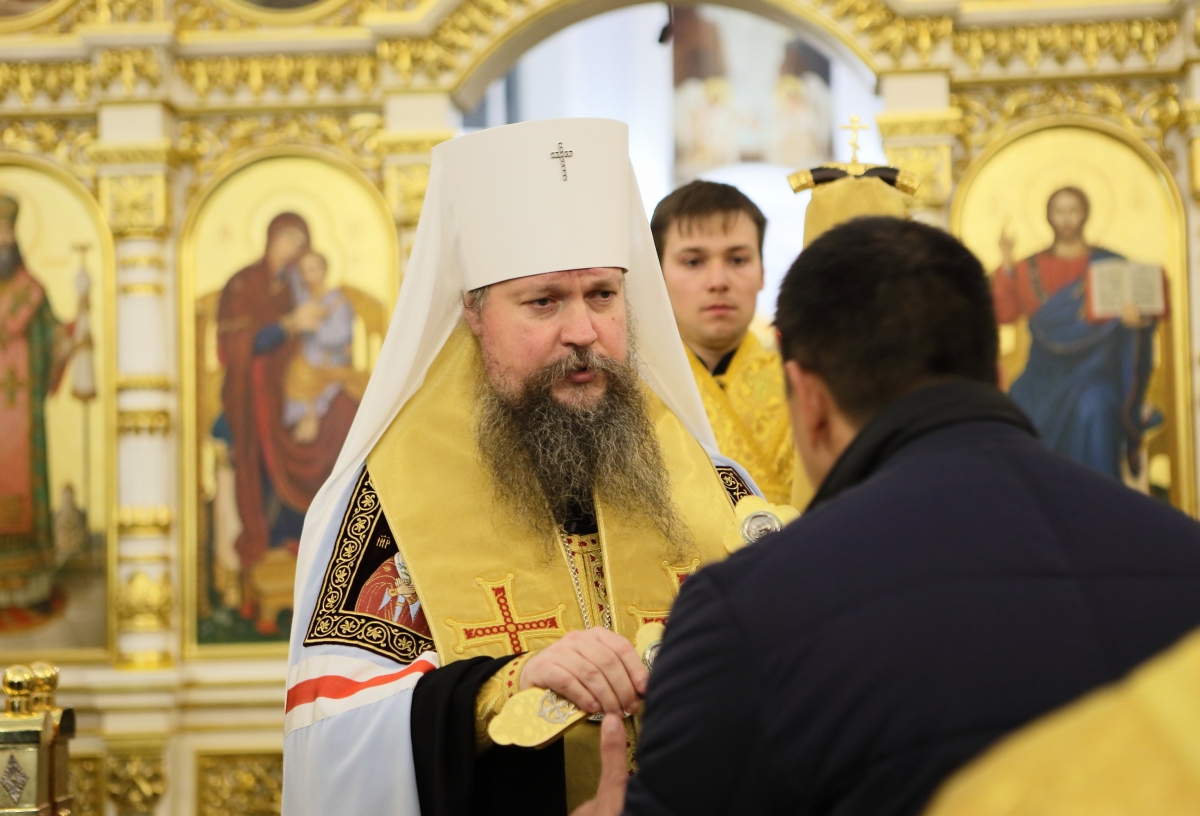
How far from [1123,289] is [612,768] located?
16.4 feet

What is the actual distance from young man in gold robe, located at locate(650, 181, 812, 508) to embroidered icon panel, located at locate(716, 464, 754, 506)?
3.21ft

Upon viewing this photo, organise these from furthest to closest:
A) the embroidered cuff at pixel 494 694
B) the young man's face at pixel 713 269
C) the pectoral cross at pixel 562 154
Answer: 1. the young man's face at pixel 713 269
2. the pectoral cross at pixel 562 154
3. the embroidered cuff at pixel 494 694

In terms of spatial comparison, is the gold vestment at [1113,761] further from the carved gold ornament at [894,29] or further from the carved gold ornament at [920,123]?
the carved gold ornament at [894,29]

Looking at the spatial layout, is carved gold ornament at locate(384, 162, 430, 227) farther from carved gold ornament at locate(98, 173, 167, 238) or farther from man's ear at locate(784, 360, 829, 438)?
man's ear at locate(784, 360, 829, 438)

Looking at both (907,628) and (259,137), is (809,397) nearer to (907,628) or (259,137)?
(907,628)

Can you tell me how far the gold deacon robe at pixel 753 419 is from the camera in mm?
4008

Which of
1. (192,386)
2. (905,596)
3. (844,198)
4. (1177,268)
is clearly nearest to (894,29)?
(1177,268)

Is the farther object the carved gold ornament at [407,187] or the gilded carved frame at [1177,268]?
the carved gold ornament at [407,187]

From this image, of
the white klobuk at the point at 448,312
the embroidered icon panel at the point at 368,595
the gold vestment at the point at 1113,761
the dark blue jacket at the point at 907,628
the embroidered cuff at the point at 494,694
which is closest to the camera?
the gold vestment at the point at 1113,761

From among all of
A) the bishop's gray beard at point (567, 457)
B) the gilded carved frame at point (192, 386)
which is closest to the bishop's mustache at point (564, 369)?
the bishop's gray beard at point (567, 457)

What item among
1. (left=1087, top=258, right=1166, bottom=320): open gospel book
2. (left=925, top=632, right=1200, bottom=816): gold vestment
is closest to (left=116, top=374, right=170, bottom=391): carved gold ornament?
(left=1087, top=258, right=1166, bottom=320): open gospel book

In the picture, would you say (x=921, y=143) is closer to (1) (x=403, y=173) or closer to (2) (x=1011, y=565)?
(1) (x=403, y=173)

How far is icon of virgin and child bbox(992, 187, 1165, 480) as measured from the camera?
20.7 feet

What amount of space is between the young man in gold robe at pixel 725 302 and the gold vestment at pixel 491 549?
118 cm
